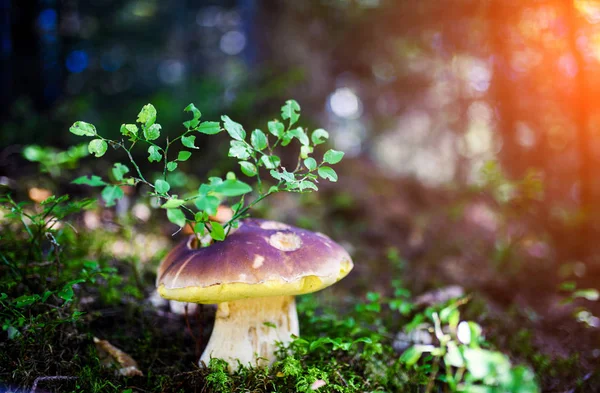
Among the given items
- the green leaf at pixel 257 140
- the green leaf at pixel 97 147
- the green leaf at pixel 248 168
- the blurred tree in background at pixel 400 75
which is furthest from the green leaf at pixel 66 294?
the blurred tree in background at pixel 400 75

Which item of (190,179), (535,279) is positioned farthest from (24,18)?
(535,279)

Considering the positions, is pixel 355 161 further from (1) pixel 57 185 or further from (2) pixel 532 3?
(1) pixel 57 185

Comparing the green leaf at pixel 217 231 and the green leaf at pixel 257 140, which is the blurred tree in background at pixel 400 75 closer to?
the green leaf at pixel 257 140

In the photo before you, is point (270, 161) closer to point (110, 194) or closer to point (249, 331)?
point (110, 194)

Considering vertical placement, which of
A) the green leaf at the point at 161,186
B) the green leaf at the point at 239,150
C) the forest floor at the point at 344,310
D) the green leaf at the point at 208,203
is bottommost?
the forest floor at the point at 344,310

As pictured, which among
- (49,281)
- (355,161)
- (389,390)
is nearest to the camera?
(389,390)

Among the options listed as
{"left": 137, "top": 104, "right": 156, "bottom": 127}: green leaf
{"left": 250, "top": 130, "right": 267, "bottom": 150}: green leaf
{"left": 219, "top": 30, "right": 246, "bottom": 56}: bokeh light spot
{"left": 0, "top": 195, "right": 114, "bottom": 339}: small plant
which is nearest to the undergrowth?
{"left": 0, "top": 195, "right": 114, "bottom": 339}: small plant
